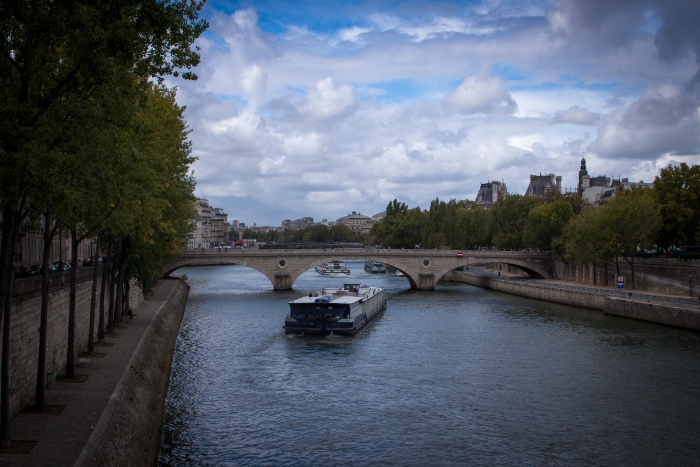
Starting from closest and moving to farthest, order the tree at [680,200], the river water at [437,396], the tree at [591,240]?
the river water at [437,396] → the tree at [591,240] → the tree at [680,200]

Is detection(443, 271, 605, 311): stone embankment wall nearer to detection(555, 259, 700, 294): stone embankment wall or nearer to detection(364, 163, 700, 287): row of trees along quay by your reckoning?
detection(364, 163, 700, 287): row of trees along quay

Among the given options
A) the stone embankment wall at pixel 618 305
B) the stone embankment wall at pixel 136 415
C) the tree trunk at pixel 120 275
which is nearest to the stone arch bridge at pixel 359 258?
the stone embankment wall at pixel 618 305

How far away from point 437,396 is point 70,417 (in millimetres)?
15275

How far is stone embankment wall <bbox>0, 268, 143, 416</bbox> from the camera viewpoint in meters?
19.2

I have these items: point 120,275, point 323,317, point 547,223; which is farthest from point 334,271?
point 120,275

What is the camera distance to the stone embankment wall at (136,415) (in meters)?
16.3

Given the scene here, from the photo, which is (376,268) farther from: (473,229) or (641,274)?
(641,274)

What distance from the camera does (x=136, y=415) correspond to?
20656 mm

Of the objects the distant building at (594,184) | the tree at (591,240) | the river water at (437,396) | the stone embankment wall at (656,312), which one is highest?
the distant building at (594,184)

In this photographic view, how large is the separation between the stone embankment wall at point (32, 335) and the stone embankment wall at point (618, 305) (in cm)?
3829

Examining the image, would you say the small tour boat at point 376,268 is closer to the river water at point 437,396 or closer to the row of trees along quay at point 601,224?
the row of trees along quay at point 601,224

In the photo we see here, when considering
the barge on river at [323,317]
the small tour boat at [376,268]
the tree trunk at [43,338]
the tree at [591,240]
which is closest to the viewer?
the tree trunk at [43,338]

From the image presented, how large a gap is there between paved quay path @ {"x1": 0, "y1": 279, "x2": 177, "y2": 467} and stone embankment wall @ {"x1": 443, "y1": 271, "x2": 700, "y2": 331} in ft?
118

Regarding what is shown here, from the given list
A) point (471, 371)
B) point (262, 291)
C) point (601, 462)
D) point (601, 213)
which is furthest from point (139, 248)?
point (601, 213)
